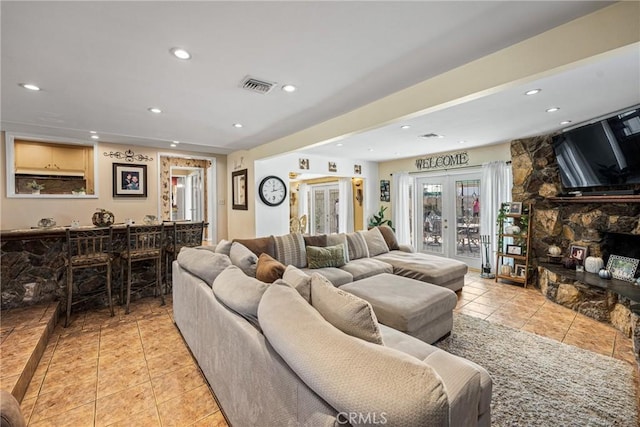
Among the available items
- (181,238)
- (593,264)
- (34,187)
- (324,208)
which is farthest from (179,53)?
(324,208)

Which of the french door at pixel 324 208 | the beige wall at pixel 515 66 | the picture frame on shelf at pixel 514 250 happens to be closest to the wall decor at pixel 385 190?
the french door at pixel 324 208

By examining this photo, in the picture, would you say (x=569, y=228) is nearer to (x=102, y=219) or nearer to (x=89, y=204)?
(x=102, y=219)

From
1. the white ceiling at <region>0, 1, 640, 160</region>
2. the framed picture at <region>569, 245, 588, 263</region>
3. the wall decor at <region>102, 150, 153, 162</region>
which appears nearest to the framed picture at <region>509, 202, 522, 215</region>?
the framed picture at <region>569, 245, 588, 263</region>

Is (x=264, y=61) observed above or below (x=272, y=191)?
above

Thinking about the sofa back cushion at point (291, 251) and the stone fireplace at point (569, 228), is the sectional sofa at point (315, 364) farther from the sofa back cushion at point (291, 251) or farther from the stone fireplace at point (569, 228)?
the stone fireplace at point (569, 228)

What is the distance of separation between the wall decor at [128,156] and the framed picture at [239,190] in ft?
5.13

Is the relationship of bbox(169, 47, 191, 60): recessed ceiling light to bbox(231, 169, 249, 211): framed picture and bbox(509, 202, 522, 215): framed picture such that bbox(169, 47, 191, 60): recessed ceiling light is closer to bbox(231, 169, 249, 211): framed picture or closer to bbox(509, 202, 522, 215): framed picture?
bbox(231, 169, 249, 211): framed picture

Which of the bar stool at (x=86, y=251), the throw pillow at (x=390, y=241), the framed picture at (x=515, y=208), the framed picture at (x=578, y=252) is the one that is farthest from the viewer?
the throw pillow at (x=390, y=241)

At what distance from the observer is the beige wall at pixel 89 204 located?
14.2 feet

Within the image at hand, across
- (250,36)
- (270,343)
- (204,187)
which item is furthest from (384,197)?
(270,343)

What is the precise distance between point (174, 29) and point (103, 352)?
2723 millimetres

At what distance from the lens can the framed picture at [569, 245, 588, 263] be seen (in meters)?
3.87

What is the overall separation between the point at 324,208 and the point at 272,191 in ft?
10.1

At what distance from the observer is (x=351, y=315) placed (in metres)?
1.29
